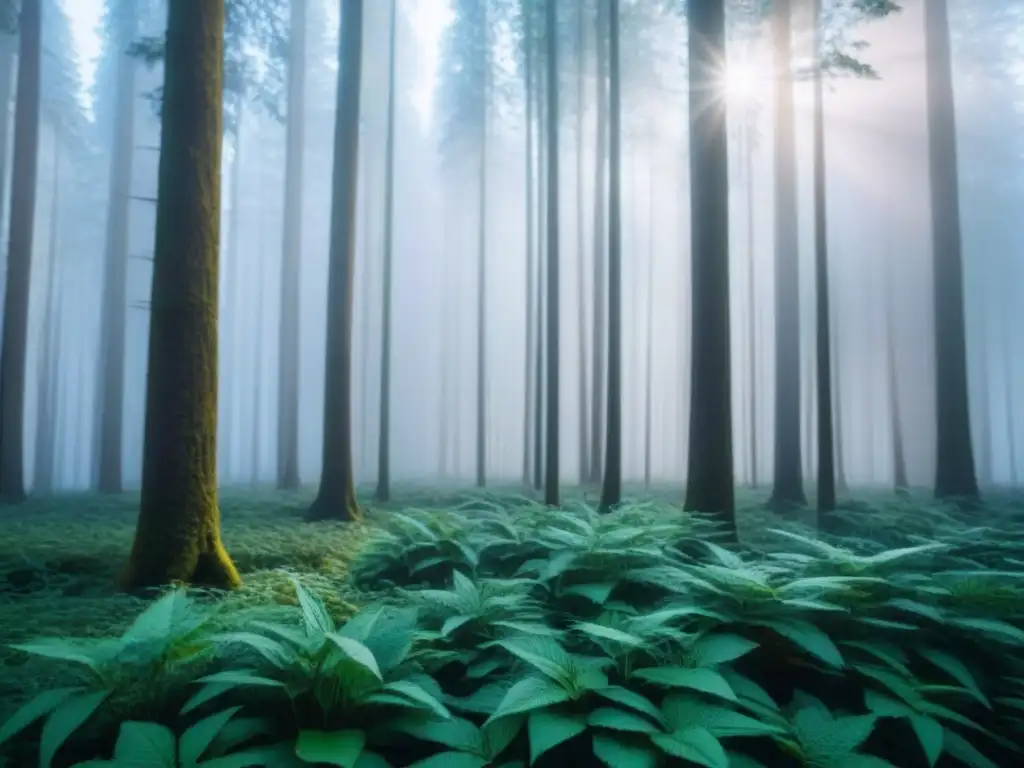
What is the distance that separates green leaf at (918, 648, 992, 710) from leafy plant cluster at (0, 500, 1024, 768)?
0.02 metres

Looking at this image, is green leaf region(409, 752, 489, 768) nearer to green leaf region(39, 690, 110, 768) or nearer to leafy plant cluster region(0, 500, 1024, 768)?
leafy plant cluster region(0, 500, 1024, 768)

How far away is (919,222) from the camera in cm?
2784

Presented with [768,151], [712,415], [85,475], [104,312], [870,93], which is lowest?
[85,475]

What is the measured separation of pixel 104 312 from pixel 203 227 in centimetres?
2091

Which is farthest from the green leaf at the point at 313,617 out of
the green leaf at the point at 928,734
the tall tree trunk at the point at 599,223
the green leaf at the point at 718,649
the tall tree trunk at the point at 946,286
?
the tall tree trunk at the point at 599,223

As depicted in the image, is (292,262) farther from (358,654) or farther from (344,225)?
(358,654)

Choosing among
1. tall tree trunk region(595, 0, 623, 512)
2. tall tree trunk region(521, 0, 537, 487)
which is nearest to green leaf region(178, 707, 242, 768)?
tall tree trunk region(595, 0, 623, 512)

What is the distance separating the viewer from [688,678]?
3.19 meters

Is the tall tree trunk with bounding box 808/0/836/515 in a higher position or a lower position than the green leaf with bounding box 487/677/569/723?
higher

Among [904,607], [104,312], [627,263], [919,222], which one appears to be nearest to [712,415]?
[904,607]

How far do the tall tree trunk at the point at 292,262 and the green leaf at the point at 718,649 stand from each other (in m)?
18.3

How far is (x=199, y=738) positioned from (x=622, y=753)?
188cm

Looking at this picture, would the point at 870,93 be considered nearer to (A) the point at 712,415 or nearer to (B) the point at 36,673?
(A) the point at 712,415

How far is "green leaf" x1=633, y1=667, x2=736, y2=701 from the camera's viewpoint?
10.0ft
